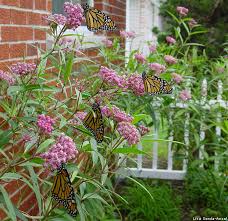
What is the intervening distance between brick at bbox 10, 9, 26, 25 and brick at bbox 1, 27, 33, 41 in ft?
0.12

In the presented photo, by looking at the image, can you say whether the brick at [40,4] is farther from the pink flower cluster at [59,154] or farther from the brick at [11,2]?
the pink flower cluster at [59,154]

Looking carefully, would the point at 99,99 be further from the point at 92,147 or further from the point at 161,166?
the point at 161,166

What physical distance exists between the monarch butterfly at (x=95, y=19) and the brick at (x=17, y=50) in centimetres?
44

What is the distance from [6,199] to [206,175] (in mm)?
3583

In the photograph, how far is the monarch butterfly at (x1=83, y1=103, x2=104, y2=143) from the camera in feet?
7.16

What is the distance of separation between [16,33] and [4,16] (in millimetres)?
195

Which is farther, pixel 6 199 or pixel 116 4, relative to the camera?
pixel 116 4

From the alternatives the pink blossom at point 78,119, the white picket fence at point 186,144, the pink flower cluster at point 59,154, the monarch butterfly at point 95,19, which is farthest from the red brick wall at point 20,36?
the white picket fence at point 186,144

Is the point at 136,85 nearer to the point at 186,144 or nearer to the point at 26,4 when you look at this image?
the point at 26,4

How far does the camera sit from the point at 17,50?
2.77m

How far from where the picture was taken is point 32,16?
2959 mm

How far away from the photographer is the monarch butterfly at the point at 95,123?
2182 millimetres

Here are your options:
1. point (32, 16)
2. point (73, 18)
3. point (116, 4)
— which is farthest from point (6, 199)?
point (116, 4)

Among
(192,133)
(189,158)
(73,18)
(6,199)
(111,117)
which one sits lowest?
(189,158)
